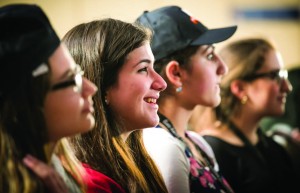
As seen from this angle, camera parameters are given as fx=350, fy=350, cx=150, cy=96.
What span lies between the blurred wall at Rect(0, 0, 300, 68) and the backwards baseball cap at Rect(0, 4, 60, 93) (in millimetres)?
2884

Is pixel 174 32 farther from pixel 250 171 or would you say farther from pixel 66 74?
pixel 250 171

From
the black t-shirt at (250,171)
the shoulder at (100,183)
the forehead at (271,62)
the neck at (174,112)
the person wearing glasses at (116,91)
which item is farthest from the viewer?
the forehead at (271,62)

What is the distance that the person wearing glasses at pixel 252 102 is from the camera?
7.72 ft

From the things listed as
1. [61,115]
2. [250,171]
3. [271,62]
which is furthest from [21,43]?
[271,62]

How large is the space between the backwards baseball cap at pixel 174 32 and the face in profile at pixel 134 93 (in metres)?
0.34

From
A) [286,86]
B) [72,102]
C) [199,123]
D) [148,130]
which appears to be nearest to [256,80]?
[286,86]

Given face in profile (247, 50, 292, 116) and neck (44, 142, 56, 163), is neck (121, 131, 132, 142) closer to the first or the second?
neck (44, 142, 56, 163)

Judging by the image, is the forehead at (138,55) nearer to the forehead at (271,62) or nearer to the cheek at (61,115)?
the cheek at (61,115)

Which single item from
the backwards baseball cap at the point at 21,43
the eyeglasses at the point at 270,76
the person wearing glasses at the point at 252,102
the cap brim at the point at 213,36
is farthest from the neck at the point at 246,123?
the backwards baseball cap at the point at 21,43

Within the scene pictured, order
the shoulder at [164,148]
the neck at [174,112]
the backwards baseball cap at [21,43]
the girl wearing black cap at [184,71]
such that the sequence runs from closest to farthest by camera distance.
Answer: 1. the backwards baseball cap at [21,43]
2. the shoulder at [164,148]
3. the girl wearing black cap at [184,71]
4. the neck at [174,112]

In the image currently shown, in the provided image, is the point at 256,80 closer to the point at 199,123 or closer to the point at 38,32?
the point at 199,123

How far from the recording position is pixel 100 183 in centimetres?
124

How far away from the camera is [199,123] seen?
2486mm

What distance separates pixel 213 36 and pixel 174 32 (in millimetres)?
202
